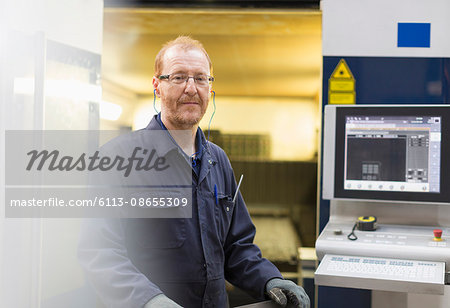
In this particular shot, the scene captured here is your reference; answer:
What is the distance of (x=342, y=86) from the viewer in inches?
97.2

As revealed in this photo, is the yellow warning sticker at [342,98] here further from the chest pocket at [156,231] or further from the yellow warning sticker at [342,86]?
the chest pocket at [156,231]

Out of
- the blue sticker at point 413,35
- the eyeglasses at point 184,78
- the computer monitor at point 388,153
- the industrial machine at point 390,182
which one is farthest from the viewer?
the blue sticker at point 413,35

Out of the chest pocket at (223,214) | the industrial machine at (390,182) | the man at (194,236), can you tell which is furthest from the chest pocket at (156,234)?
the industrial machine at (390,182)

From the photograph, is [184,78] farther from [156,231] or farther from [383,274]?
[383,274]

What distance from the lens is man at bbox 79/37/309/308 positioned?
5.28 feet

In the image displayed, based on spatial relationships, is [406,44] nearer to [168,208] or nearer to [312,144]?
[168,208]

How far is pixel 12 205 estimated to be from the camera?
196 cm

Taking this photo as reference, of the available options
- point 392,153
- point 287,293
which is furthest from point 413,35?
point 287,293

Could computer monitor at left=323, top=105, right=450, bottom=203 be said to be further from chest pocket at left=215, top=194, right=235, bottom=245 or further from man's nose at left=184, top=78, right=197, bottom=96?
man's nose at left=184, top=78, right=197, bottom=96

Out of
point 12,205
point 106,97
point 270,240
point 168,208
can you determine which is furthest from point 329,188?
point 106,97

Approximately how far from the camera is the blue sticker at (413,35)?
7.93 feet

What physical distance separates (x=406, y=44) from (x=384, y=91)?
251 mm

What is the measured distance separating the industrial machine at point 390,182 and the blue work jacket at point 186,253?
38cm

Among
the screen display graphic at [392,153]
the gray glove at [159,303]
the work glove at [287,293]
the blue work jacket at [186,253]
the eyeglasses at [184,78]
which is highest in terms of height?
the eyeglasses at [184,78]
